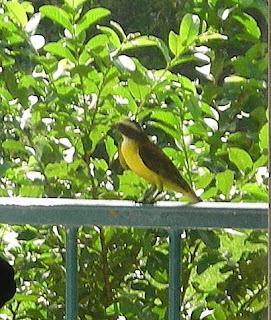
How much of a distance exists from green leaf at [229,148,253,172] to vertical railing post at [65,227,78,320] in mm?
290

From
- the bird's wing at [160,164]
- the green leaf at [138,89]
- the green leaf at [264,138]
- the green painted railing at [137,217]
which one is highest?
the green leaf at [138,89]

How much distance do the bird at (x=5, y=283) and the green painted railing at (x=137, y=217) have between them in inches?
2.8

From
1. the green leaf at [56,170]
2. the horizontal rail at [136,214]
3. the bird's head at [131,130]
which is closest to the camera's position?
the horizontal rail at [136,214]

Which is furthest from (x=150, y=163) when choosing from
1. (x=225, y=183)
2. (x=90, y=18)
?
(x=90, y=18)

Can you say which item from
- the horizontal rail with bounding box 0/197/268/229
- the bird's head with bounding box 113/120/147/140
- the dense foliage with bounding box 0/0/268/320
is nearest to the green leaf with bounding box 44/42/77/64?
the dense foliage with bounding box 0/0/268/320

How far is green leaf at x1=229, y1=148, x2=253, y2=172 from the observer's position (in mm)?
954

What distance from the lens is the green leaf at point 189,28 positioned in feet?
3.06

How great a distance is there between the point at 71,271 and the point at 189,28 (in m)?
0.40

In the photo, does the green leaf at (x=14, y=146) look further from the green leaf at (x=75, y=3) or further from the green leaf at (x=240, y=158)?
the green leaf at (x=240, y=158)

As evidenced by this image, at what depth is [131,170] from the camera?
37.0 inches

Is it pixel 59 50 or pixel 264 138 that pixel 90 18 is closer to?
pixel 59 50

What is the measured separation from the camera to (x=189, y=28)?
0.94 m

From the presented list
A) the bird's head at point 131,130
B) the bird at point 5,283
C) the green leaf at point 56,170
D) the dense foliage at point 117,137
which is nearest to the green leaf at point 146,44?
the dense foliage at point 117,137

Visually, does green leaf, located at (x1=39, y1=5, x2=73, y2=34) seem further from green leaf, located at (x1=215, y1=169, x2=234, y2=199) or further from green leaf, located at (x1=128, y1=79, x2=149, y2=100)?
green leaf, located at (x1=215, y1=169, x2=234, y2=199)
